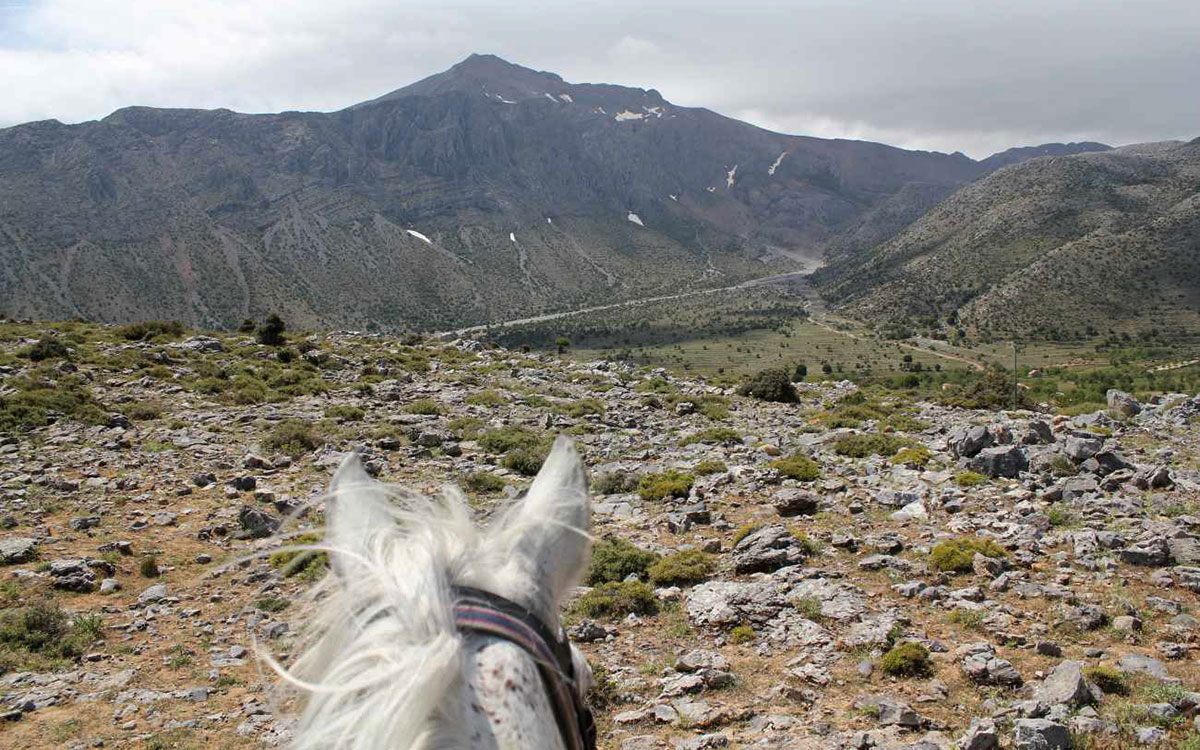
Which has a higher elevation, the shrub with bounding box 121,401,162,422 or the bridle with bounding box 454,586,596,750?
the bridle with bounding box 454,586,596,750

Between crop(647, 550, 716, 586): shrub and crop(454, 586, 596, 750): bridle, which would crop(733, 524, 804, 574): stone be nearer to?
crop(647, 550, 716, 586): shrub

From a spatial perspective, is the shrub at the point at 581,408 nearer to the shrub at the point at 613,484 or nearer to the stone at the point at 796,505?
the shrub at the point at 613,484

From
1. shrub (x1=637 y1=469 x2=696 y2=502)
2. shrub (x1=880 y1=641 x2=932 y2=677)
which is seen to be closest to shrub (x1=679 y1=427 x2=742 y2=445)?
→ shrub (x1=637 y1=469 x2=696 y2=502)

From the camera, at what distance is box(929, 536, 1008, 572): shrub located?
23.9 ft

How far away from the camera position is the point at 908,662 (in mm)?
5367

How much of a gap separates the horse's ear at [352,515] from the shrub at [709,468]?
1045 cm

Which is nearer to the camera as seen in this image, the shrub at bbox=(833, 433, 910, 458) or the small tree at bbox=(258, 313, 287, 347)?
the shrub at bbox=(833, 433, 910, 458)

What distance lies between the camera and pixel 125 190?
10388 cm

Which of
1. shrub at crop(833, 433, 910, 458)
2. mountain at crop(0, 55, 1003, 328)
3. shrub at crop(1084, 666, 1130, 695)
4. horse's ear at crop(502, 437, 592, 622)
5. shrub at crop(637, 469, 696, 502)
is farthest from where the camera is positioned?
mountain at crop(0, 55, 1003, 328)

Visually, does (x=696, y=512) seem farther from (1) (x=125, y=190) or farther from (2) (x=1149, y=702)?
(1) (x=125, y=190)

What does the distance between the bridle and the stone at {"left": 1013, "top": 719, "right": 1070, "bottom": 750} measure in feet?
14.1

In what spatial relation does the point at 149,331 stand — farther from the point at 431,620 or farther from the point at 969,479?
the point at 431,620

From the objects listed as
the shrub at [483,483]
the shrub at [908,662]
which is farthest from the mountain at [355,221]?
the shrub at [908,662]

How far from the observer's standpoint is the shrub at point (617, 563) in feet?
25.0
